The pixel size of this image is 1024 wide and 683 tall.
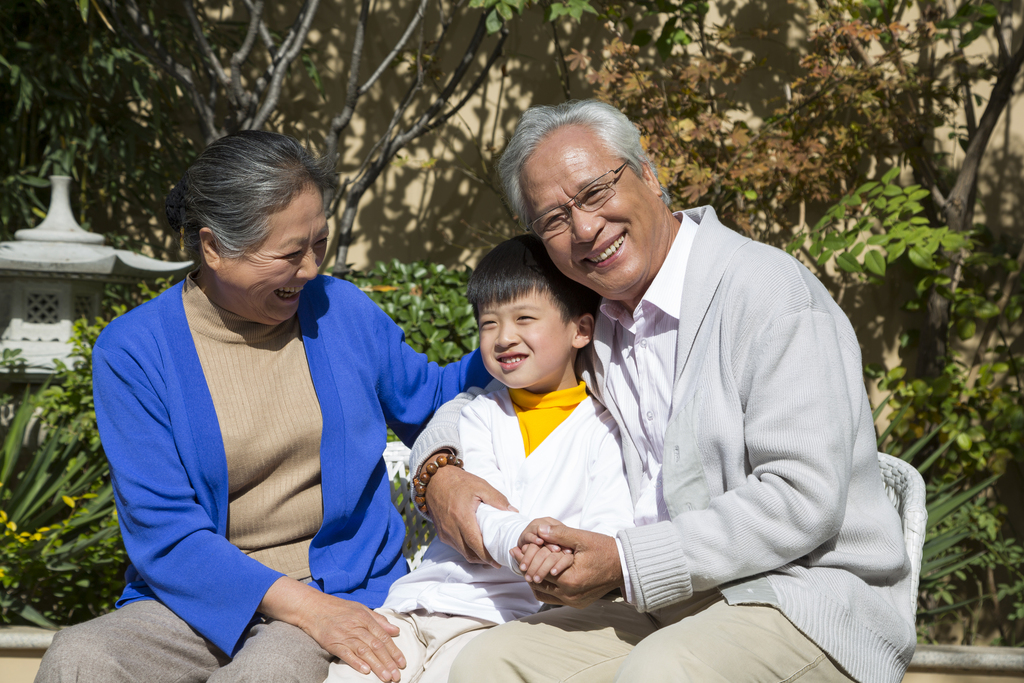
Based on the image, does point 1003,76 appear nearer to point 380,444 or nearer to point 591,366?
point 591,366

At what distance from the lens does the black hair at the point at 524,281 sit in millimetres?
2199

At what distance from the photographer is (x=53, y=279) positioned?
338 cm

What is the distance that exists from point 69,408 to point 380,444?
1.73 metres

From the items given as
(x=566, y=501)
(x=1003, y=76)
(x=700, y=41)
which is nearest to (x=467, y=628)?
(x=566, y=501)

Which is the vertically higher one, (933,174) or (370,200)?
(933,174)

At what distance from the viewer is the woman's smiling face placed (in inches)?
79.9

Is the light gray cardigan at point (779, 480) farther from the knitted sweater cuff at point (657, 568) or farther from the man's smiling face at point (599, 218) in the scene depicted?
the man's smiling face at point (599, 218)

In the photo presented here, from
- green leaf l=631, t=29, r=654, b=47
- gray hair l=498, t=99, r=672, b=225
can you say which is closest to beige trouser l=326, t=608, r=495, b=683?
gray hair l=498, t=99, r=672, b=225

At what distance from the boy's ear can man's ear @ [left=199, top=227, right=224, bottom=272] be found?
3.26ft

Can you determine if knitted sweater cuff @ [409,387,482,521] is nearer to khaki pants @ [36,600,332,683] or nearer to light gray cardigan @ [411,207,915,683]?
khaki pants @ [36,600,332,683]

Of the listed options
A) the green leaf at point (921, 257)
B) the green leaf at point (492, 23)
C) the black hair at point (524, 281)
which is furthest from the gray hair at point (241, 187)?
the green leaf at point (921, 257)

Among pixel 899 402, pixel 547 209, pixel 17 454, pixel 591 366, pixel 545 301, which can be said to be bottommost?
pixel 17 454

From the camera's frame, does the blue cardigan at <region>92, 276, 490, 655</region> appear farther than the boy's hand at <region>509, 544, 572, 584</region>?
Yes

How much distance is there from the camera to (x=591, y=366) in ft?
7.50
